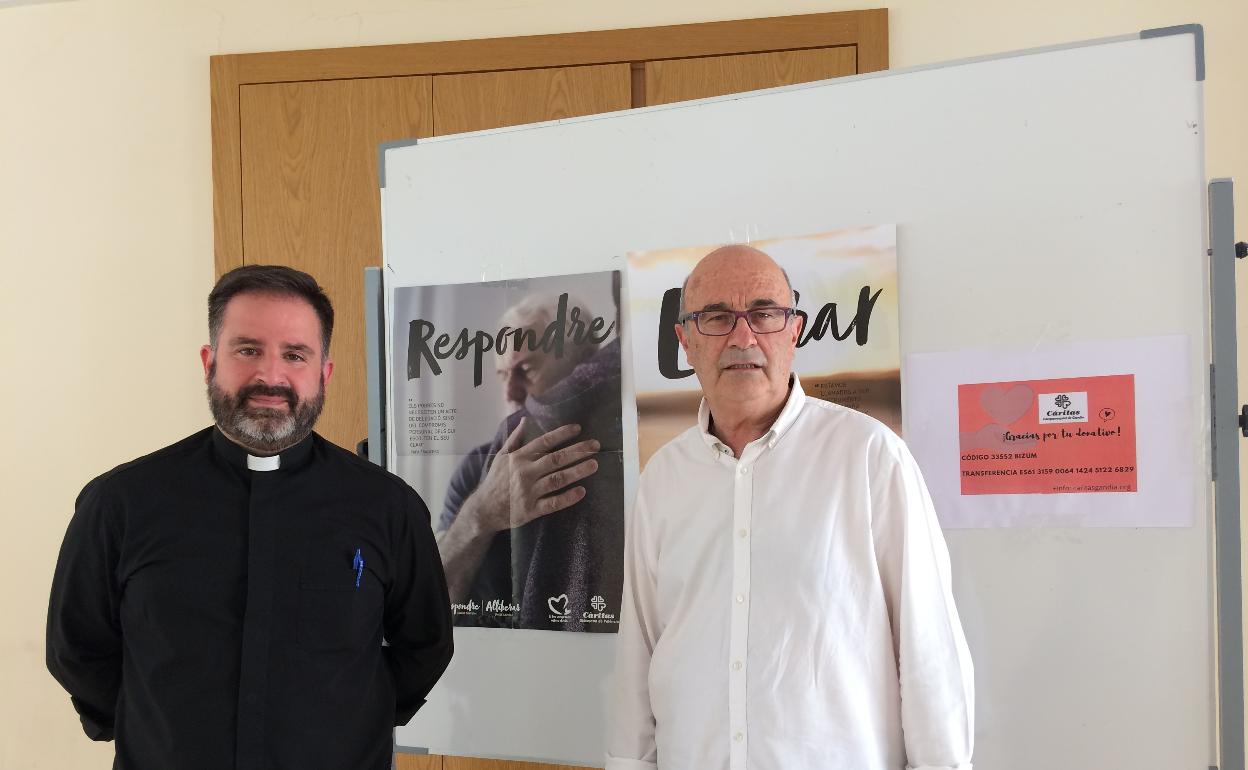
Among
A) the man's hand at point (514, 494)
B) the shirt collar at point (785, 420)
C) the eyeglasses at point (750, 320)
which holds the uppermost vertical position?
the eyeglasses at point (750, 320)

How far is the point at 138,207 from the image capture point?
3082 mm

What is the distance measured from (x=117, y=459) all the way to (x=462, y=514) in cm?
156

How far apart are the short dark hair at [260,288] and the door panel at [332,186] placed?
3.96ft

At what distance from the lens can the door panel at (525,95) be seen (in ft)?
9.24

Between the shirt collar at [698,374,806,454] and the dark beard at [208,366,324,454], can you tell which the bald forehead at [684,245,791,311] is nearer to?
the shirt collar at [698,374,806,454]

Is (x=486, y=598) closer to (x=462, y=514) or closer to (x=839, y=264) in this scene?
(x=462, y=514)

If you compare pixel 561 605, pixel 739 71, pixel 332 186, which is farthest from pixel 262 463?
pixel 739 71

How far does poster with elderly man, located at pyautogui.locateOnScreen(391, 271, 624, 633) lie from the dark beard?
0.49m

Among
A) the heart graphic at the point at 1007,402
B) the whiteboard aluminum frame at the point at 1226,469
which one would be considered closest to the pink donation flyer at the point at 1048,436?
the heart graphic at the point at 1007,402

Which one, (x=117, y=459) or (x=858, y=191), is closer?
(x=858, y=191)

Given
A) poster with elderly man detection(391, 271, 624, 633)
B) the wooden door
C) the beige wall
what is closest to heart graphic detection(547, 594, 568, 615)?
poster with elderly man detection(391, 271, 624, 633)

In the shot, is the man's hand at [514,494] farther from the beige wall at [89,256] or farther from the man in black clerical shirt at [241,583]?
the beige wall at [89,256]

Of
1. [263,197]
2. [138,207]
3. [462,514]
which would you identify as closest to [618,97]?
[263,197]

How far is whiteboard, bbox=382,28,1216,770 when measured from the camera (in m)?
1.59
